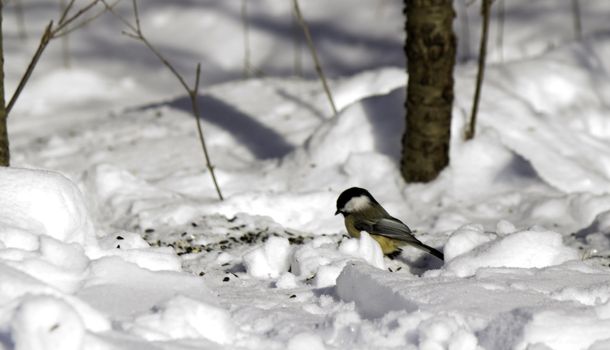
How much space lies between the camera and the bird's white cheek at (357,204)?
455 cm

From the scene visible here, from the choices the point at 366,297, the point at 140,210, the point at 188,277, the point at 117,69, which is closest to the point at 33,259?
the point at 188,277

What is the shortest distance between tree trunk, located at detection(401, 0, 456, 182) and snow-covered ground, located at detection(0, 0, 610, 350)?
0.47 ft

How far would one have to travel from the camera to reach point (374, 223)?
4453 mm

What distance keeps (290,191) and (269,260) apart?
1571mm

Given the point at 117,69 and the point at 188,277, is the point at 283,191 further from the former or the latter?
the point at 117,69

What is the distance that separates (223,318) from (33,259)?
24.3 inches

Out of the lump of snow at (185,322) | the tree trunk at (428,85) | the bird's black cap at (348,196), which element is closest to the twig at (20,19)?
the tree trunk at (428,85)

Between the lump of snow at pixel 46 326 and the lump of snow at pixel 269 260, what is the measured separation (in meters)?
1.54

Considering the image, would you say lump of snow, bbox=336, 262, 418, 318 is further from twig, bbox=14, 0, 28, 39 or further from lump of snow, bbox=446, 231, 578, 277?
twig, bbox=14, 0, 28, 39

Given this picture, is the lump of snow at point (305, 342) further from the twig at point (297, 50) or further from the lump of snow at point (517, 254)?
the twig at point (297, 50)

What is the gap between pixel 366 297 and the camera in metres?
3.14

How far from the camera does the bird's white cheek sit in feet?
14.9

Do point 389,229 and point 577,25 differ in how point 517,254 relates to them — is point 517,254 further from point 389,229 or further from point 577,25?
point 577,25

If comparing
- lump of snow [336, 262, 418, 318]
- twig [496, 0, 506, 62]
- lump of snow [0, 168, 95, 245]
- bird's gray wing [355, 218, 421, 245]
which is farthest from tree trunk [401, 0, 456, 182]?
twig [496, 0, 506, 62]
